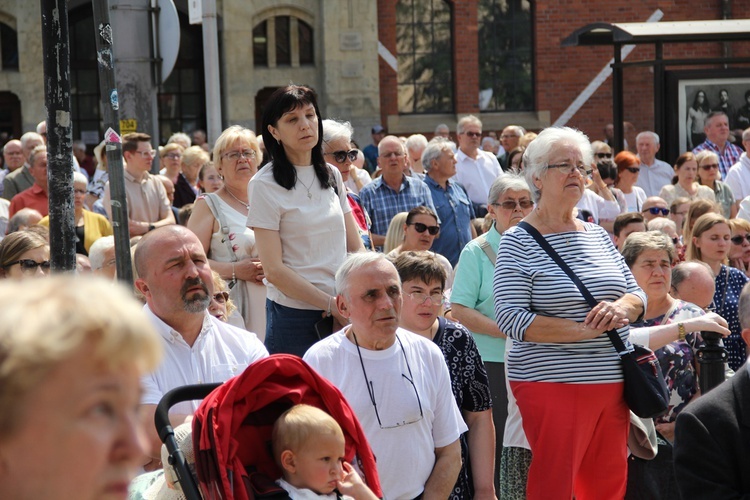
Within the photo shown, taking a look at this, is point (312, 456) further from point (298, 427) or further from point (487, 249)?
point (487, 249)

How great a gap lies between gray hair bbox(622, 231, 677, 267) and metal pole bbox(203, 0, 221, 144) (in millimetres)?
5603

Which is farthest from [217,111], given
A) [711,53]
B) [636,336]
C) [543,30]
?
[711,53]

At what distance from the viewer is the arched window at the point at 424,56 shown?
2648 cm

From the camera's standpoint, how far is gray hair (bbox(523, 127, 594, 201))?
18.9ft

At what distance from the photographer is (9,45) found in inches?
1004

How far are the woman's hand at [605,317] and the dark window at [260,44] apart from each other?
21183 millimetres

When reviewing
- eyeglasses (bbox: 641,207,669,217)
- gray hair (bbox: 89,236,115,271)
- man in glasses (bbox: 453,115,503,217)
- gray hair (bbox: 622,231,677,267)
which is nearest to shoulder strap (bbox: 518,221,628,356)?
gray hair (bbox: 622,231,677,267)

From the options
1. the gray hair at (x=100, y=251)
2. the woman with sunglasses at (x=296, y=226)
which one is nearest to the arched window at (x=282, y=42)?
the gray hair at (x=100, y=251)

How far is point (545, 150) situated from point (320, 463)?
2561mm

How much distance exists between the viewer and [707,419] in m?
3.95

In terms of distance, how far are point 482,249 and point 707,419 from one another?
3.00m

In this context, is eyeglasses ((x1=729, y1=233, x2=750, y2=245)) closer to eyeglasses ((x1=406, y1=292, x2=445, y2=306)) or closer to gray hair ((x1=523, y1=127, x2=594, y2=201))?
gray hair ((x1=523, y1=127, x2=594, y2=201))

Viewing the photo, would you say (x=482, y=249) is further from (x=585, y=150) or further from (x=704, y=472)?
(x=704, y=472)

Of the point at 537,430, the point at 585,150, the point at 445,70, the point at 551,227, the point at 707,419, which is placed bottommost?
the point at 537,430
